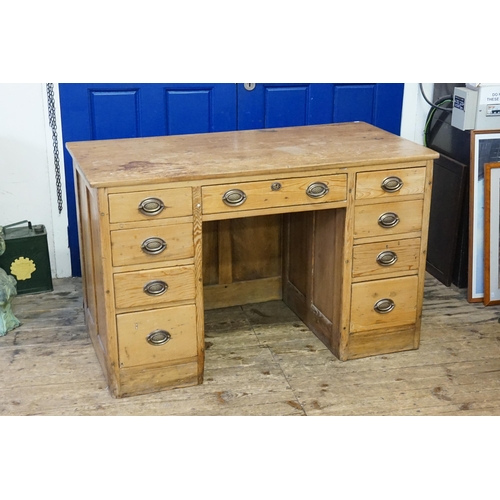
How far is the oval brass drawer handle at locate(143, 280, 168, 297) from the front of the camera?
3006 millimetres

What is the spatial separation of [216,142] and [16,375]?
1.32 meters

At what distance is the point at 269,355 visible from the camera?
11.4 feet

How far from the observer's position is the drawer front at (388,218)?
322cm

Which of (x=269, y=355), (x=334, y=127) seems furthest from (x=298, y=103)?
(x=269, y=355)

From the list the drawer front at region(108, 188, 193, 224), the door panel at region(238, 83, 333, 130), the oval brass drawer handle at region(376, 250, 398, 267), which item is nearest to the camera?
the drawer front at region(108, 188, 193, 224)

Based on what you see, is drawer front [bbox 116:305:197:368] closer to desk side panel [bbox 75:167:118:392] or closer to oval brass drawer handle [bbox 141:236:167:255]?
desk side panel [bbox 75:167:118:392]

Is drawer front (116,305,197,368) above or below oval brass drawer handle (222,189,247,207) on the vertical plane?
below

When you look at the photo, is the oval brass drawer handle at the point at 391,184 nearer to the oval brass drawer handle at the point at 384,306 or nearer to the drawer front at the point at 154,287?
the oval brass drawer handle at the point at 384,306

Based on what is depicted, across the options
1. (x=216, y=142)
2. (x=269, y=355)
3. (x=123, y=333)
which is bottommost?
(x=269, y=355)

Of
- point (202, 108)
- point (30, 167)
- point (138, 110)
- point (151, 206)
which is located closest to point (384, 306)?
point (151, 206)

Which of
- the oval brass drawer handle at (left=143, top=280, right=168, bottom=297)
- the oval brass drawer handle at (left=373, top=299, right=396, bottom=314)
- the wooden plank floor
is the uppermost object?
the oval brass drawer handle at (left=143, top=280, right=168, bottom=297)

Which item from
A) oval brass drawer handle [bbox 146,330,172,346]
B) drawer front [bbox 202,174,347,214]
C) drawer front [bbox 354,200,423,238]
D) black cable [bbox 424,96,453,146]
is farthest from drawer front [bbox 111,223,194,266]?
black cable [bbox 424,96,453,146]

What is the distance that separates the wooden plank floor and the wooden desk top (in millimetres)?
891

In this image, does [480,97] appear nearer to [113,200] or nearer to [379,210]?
[379,210]
